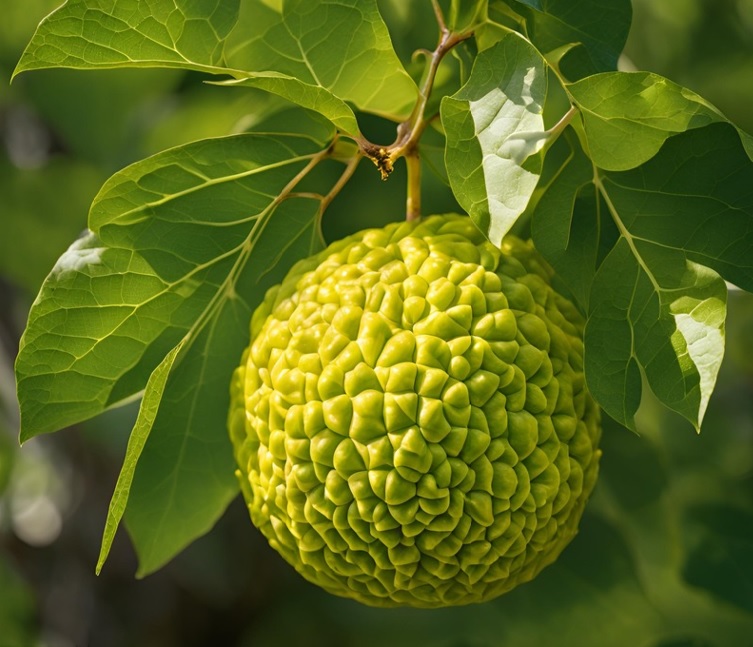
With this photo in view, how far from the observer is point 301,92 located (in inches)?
35.3

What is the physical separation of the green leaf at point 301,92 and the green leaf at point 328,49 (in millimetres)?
33

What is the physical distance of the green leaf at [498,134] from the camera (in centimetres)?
80

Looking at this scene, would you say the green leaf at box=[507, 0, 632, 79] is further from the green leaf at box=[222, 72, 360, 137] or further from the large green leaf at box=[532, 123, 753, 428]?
the green leaf at box=[222, 72, 360, 137]

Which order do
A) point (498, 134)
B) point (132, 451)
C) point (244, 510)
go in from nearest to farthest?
point (498, 134), point (132, 451), point (244, 510)

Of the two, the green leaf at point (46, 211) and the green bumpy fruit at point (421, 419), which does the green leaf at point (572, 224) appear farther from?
the green leaf at point (46, 211)

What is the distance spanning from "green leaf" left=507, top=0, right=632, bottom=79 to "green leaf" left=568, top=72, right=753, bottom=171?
19 centimetres

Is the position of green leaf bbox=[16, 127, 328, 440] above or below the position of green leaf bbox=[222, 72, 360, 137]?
below

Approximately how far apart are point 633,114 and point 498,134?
13 cm

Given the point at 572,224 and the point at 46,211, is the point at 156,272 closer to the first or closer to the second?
the point at 572,224

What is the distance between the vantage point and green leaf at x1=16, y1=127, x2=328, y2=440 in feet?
3.35

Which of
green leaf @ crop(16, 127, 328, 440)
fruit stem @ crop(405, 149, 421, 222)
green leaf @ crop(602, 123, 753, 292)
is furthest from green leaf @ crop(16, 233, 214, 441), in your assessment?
green leaf @ crop(602, 123, 753, 292)

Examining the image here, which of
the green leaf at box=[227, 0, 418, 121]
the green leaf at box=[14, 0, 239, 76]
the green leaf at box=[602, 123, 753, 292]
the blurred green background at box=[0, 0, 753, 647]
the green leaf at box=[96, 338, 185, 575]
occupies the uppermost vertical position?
the green leaf at box=[14, 0, 239, 76]

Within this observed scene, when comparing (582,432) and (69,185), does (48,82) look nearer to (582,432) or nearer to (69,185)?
(69,185)

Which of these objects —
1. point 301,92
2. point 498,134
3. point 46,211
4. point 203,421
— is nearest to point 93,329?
point 203,421
